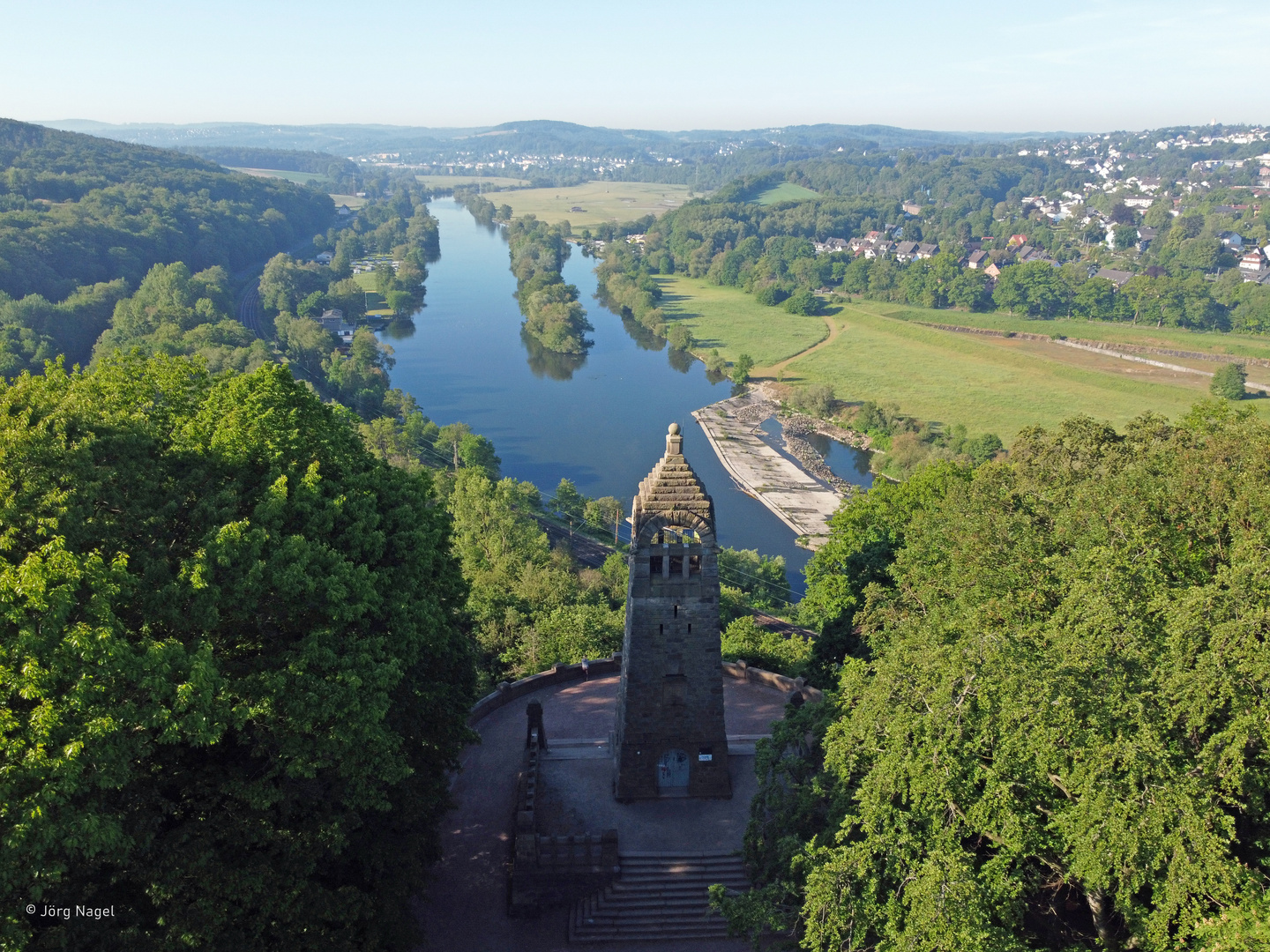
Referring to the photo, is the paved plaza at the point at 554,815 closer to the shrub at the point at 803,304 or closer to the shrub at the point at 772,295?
the shrub at the point at 803,304

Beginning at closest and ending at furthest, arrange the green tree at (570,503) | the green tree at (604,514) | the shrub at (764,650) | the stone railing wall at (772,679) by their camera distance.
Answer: the stone railing wall at (772,679) → the shrub at (764,650) → the green tree at (604,514) → the green tree at (570,503)

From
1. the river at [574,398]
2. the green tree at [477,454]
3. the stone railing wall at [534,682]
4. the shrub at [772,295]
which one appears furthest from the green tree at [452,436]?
the shrub at [772,295]

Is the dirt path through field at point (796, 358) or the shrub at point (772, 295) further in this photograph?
the shrub at point (772, 295)

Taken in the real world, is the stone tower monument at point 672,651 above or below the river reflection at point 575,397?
above

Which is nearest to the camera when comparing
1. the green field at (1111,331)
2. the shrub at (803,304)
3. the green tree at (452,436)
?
the green tree at (452,436)

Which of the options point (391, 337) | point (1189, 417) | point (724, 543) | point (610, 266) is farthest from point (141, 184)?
point (1189, 417)

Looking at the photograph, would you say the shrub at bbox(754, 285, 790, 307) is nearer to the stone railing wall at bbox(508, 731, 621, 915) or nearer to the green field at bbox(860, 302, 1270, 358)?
the green field at bbox(860, 302, 1270, 358)

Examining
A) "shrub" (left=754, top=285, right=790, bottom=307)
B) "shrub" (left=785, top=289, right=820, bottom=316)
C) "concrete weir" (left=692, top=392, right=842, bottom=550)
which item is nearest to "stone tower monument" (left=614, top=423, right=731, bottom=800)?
"concrete weir" (left=692, top=392, right=842, bottom=550)

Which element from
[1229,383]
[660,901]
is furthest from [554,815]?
[1229,383]
